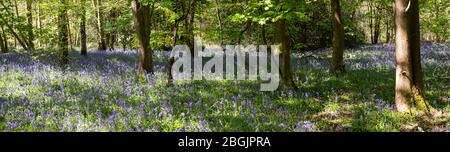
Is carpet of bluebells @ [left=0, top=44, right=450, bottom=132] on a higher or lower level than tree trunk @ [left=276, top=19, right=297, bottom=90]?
lower

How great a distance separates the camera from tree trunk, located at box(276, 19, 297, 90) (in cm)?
972

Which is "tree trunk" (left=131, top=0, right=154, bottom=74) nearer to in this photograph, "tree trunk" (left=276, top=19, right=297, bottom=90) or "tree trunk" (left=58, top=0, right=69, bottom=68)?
"tree trunk" (left=58, top=0, right=69, bottom=68)

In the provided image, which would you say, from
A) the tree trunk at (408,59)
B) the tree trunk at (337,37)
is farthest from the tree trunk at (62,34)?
the tree trunk at (408,59)

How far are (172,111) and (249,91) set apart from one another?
284 centimetres

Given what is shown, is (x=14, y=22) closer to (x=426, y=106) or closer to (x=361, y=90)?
(x=361, y=90)

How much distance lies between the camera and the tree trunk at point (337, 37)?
12422 millimetres

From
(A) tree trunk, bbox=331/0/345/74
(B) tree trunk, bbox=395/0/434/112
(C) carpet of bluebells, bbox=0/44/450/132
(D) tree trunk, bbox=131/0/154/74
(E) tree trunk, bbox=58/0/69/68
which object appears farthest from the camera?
(E) tree trunk, bbox=58/0/69/68

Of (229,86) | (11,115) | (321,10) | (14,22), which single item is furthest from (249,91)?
(321,10)

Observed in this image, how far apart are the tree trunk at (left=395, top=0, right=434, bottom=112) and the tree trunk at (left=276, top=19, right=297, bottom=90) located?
105 inches

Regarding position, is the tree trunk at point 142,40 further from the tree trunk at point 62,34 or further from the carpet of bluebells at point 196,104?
the tree trunk at point 62,34

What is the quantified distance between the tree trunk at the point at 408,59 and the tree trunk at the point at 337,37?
15.4 ft

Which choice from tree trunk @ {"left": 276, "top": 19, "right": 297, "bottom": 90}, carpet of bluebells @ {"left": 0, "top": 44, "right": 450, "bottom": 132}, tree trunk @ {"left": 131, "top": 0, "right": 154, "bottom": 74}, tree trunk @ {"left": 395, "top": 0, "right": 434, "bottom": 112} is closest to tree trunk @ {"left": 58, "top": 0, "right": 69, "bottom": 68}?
carpet of bluebells @ {"left": 0, "top": 44, "right": 450, "bottom": 132}

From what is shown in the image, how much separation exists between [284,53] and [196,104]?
8.70ft
